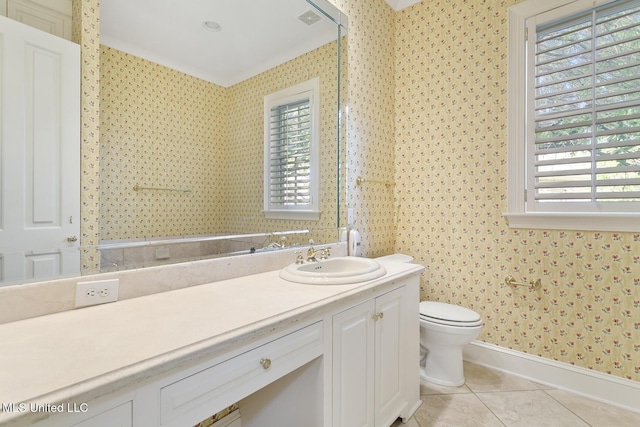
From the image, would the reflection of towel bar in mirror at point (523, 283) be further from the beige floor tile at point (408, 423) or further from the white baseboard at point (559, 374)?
the beige floor tile at point (408, 423)

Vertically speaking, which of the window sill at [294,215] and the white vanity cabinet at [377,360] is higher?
the window sill at [294,215]

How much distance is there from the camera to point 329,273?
140cm

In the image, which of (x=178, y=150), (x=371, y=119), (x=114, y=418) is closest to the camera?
(x=114, y=418)

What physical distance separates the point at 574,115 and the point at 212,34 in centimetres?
214

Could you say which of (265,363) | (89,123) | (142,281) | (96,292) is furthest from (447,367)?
(89,123)

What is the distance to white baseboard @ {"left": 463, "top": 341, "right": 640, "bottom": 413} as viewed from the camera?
1.75 m

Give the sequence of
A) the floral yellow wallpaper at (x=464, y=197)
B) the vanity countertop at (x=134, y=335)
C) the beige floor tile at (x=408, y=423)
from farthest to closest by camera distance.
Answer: the floral yellow wallpaper at (x=464, y=197) < the beige floor tile at (x=408, y=423) < the vanity countertop at (x=134, y=335)

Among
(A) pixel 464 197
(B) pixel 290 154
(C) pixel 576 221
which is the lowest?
(C) pixel 576 221

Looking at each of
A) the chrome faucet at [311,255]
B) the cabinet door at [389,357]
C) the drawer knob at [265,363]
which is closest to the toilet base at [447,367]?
the cabinet door at [389,357]

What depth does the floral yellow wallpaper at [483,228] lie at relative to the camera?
1.81 metres

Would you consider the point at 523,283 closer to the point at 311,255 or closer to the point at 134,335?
the point at 311,255

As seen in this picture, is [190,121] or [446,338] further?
[446,338]

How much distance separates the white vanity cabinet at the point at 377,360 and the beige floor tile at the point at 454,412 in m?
0.09

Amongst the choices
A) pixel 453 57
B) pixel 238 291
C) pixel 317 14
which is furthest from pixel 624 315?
pixel 317 14
